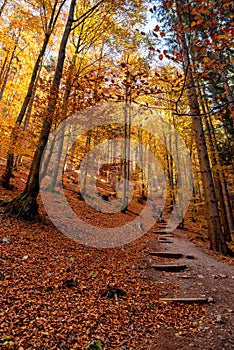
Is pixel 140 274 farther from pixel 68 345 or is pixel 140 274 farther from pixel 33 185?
pixel 33 185

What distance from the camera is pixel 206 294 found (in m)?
4.11

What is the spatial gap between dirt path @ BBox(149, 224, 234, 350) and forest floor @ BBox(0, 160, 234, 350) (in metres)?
0.01

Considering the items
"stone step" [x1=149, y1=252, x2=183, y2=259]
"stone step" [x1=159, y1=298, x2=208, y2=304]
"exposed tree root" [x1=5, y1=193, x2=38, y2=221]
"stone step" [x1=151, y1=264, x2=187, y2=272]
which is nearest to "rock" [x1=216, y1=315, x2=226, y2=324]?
"stone step" [x1=159, y1=298, x2=208, y2=304]

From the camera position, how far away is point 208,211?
783 cm

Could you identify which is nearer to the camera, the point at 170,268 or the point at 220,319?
the point at 220,319

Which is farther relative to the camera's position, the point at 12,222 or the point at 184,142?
the point at 184,142

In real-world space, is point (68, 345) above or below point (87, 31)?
below

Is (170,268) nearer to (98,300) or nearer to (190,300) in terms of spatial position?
(190,300)

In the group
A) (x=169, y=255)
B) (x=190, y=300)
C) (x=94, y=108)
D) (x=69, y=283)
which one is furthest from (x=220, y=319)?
(x=94, y=108)

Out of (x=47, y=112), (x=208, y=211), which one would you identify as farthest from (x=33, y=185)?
(x=208, y=211)

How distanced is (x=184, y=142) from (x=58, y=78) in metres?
12.9

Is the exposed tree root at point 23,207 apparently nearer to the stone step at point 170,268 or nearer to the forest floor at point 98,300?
the forest floor at point 98,300

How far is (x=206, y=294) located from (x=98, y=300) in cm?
226

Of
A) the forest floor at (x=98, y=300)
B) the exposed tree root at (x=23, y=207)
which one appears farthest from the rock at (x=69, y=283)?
the exposed tree root at (x=23, y=207)
